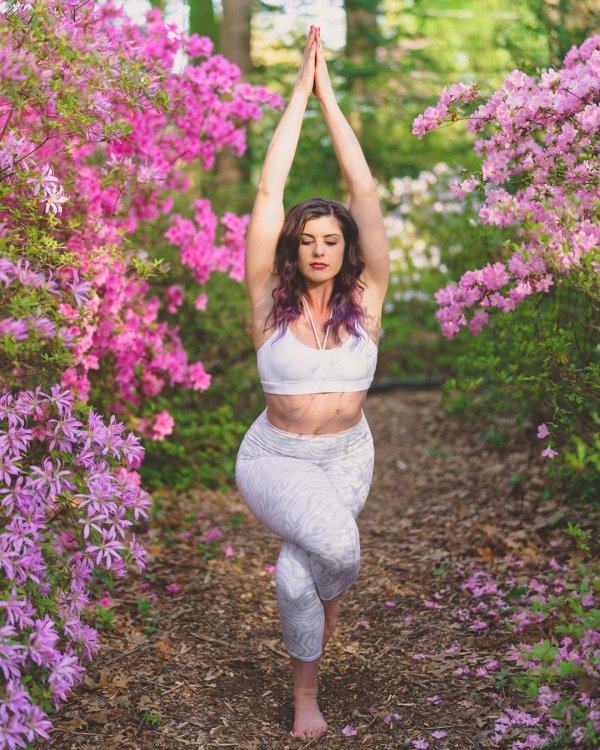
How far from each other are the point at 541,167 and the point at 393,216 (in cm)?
741

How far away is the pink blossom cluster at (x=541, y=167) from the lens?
2.94m

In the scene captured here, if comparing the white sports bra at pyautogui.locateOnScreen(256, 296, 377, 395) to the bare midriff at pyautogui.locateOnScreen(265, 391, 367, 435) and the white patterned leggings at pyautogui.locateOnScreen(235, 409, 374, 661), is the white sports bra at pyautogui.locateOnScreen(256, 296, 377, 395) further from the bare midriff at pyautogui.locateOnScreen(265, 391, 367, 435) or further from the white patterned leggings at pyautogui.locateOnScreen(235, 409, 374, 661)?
the white patterned leggings at pyautogui.locateOnScreen(235, 409, 374, 661)

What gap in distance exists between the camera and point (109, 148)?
4.20m

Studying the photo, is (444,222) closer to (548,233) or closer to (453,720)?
A: (548,233)

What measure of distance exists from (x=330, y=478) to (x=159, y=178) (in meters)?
1.79

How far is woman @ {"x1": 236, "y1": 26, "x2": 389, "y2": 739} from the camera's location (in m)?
2.84

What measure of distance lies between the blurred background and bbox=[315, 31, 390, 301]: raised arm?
1.38 feet

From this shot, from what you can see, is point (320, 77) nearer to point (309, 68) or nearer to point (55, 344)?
point (309, 68)

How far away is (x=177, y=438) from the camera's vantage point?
5547mm

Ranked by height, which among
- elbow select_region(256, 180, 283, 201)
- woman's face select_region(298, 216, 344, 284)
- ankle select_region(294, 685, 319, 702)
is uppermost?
elbow select_region(256, 180, 283, 201)

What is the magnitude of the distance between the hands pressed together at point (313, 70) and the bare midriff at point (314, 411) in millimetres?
1151

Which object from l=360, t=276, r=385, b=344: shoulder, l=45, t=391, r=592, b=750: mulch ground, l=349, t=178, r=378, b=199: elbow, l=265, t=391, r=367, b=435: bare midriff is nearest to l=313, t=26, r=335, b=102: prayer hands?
l=349, t=178, r=378, b=199: elbow

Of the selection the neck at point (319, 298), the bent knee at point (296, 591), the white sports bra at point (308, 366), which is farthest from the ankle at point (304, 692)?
the neck at point (319, 298)

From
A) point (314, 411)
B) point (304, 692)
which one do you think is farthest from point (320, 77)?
point (304, 692)
